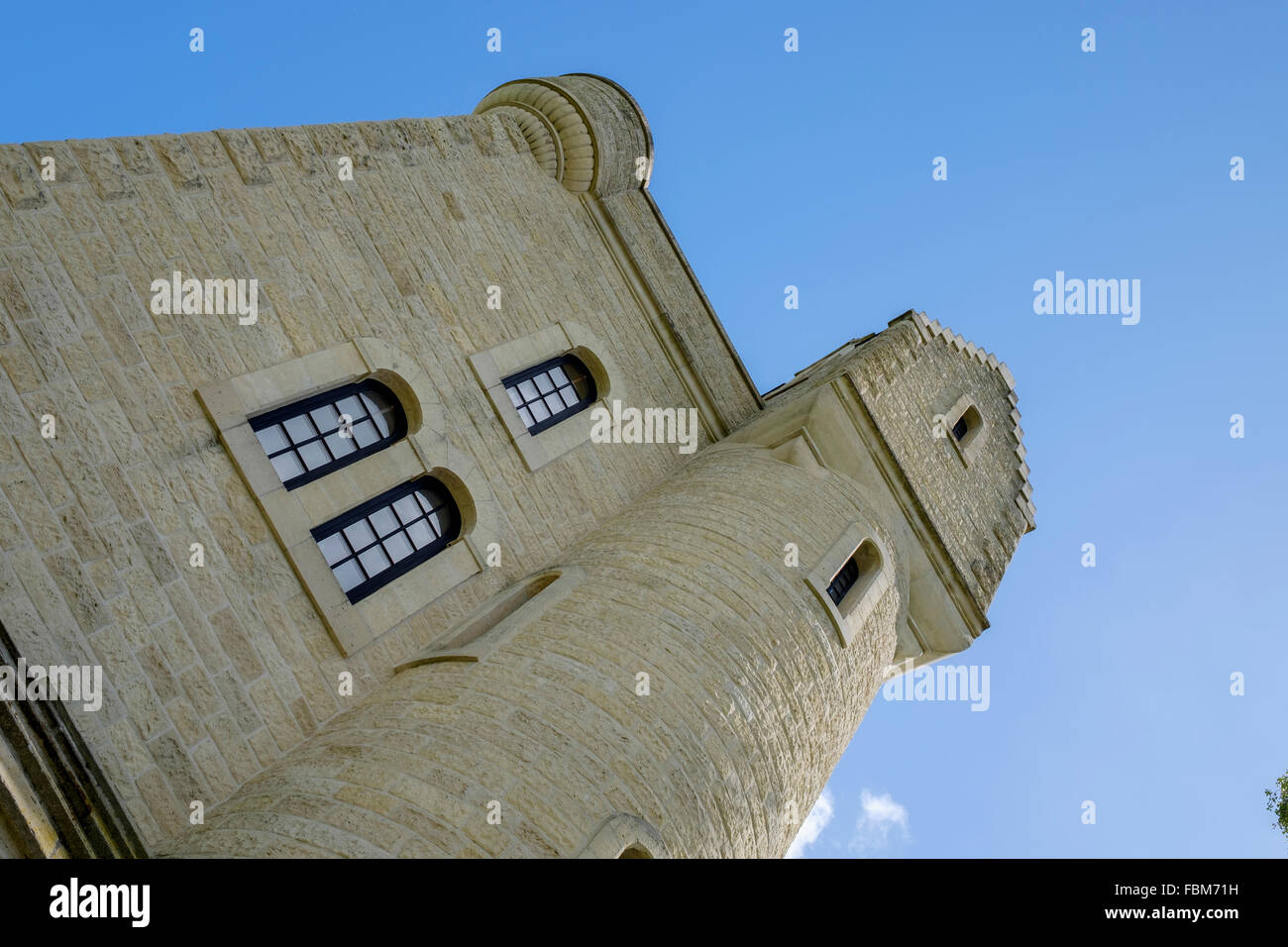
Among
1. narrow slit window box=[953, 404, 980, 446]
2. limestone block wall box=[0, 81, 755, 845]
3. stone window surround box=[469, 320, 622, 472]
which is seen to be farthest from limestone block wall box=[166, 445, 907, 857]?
narrow slit window box=[953, 404, 980, 446]

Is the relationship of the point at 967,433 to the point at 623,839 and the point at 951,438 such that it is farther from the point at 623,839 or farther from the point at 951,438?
the point at 623,839

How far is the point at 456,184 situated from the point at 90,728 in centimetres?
659

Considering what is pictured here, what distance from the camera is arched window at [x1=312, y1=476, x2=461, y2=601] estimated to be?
7145mm

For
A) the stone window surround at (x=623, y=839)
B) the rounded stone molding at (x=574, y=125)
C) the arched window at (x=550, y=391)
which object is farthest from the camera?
the rounded stone molding at (x=574, y=125)

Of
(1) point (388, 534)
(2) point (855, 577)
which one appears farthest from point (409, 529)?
(2) point (855, 577)

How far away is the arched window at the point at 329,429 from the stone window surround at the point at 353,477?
0.32ft

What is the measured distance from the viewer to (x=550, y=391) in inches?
396

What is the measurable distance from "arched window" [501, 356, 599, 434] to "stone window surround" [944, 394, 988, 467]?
5.47 m

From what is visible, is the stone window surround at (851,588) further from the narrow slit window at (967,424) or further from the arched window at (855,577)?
the narrow slit window at (967,424)

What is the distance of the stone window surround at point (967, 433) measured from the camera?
1299cm

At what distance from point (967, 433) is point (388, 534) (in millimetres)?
9508

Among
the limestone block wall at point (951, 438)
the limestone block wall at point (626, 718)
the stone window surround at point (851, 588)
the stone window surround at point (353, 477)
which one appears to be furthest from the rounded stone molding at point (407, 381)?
the limestone block wall at point (951, 438)

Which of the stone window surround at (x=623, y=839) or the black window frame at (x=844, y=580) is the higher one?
the black window frame at (x=844, y=580)

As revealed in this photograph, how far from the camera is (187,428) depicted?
6379mm
